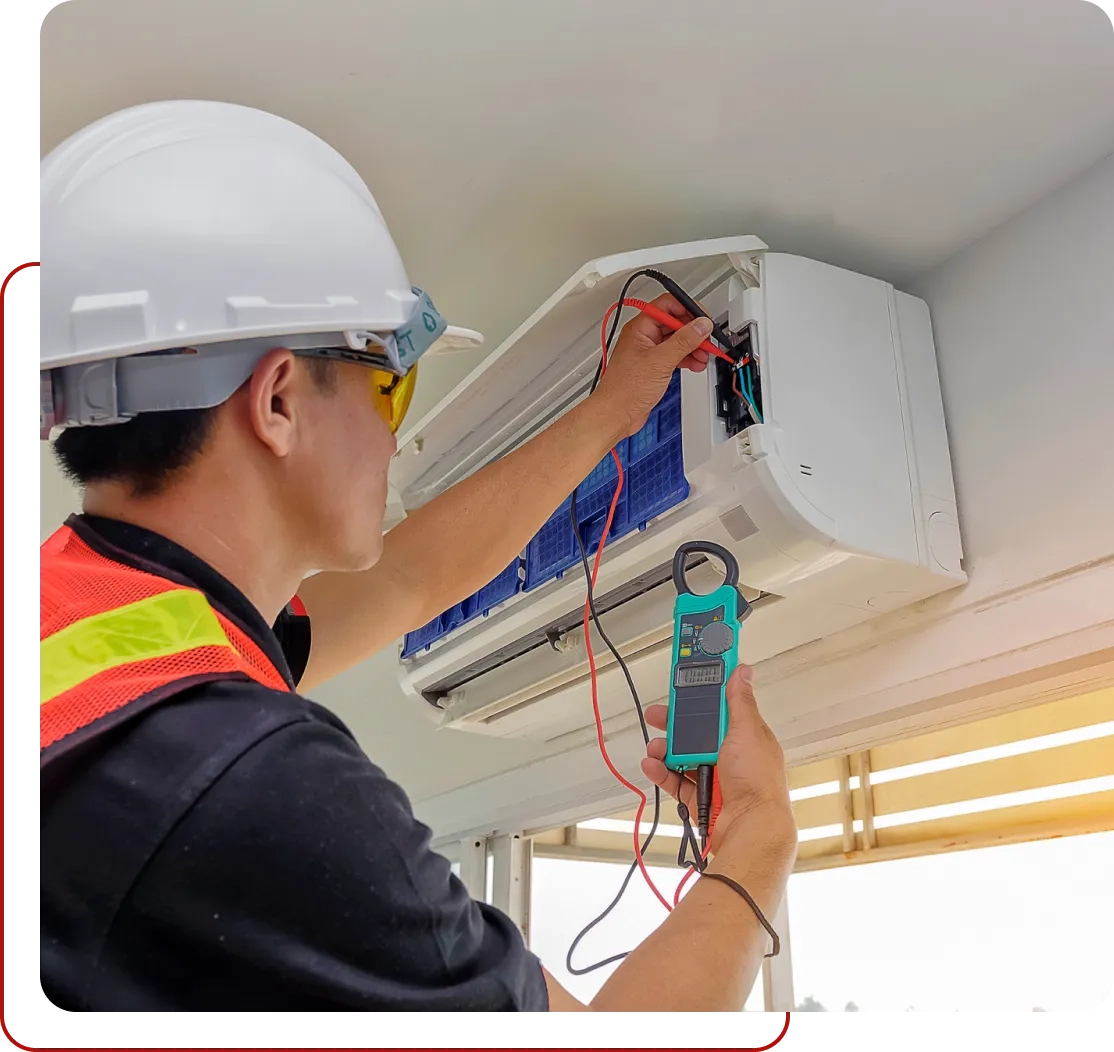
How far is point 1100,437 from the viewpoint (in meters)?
1.32

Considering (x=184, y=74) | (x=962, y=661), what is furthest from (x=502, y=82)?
(x=962, y=661)

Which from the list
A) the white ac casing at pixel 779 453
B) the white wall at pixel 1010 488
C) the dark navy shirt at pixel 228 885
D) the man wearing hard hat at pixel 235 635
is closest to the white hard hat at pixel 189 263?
the man wearing hard hat at pixel 235 635

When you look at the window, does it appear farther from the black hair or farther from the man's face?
the black hair

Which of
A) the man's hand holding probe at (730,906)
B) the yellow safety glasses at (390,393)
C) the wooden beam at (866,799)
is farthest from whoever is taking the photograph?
the wooden beam at (866,799)

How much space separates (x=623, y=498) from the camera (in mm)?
1537

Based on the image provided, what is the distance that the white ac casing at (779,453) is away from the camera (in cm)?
134

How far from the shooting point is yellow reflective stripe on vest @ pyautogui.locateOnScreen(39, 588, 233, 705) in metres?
0.60

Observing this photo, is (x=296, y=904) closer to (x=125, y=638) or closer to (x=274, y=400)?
(x=125, y=638)

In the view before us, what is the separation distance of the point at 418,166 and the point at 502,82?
8.1 inches

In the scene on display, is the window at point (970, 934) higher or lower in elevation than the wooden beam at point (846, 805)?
lower

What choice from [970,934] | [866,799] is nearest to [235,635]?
[970,934]

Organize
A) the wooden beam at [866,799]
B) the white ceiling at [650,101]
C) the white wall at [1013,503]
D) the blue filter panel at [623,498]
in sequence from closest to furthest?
the white ceiling at [650,101] → the white wall at [1013,503] → the blue filter panel at [623,498] → the wooden beam at [866,799]

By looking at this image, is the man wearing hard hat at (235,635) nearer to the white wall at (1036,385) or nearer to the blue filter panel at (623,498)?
the blue filter panel at (623,498)

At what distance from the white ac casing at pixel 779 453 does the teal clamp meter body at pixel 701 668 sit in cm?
20
